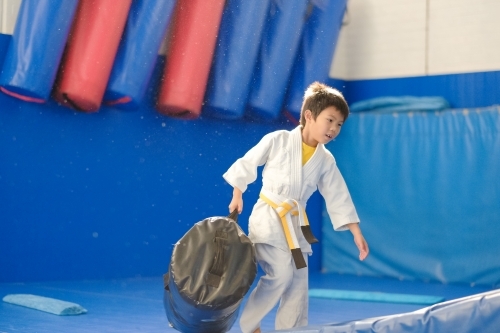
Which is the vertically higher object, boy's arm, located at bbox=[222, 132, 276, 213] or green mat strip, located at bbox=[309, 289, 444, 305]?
boy's arm, located at bbox=[222, 132, 276, 213]

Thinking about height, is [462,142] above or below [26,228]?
above

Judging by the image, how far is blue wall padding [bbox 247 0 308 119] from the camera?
6.98 m

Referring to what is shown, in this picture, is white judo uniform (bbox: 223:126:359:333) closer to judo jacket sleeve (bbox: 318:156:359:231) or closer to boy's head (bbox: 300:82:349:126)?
judo jacket sleeve (bbox: 318:156:359:231)

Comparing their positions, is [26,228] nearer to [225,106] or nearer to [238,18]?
[225,106]

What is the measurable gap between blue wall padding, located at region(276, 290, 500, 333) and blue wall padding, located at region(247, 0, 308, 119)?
4.13m

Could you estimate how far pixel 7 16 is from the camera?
5.89 m

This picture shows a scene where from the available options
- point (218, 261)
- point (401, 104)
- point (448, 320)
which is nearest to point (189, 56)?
point (401, 104)

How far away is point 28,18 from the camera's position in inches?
221

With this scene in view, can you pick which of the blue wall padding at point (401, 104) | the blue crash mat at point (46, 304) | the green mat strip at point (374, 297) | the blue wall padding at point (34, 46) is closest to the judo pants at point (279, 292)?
the blue crash mat at point (46, 304)

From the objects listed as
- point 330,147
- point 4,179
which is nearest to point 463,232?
point 330,147

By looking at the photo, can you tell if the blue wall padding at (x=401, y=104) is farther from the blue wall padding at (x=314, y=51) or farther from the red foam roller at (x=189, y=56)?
the red foam roller at (x=189, y=56)

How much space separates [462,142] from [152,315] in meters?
3.40

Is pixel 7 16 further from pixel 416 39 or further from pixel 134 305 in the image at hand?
pixel 416 39

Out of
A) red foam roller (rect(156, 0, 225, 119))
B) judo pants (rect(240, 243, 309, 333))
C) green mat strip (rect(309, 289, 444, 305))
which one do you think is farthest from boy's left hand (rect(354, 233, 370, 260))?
red foam roller (rect(156, 0, 225, 119))
